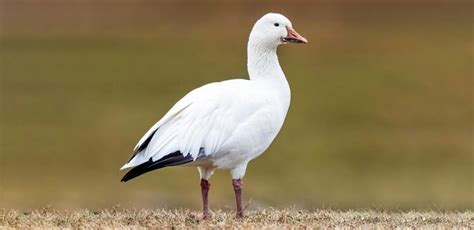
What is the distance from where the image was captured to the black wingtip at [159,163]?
1091 centimetres

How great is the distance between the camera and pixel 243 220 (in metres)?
11.0

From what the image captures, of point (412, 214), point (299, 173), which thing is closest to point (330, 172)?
point (299, 173)

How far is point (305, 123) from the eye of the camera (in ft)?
110

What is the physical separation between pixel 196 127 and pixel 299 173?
14.6 metres

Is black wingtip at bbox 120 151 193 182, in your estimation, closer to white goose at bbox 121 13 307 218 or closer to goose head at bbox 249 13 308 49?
white goose at bbox 121 13 307 218

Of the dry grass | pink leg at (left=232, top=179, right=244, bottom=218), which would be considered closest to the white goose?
pink leg at (left=232, top=179, right=244, bottom=218)

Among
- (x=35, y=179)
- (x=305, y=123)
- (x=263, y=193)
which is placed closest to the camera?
(x=263, y=193)

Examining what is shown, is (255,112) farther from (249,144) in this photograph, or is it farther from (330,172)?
(330,172)

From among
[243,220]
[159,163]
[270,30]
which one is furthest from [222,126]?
[270,30]

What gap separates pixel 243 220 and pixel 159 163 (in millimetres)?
856

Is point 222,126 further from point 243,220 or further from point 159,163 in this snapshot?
point 243,220

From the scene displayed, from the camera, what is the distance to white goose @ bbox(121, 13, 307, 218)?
11.0m

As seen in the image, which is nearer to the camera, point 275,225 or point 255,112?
point 275,225

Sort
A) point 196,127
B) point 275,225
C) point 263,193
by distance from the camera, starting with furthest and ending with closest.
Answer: point 263,193, point 196,127, point 275,225
